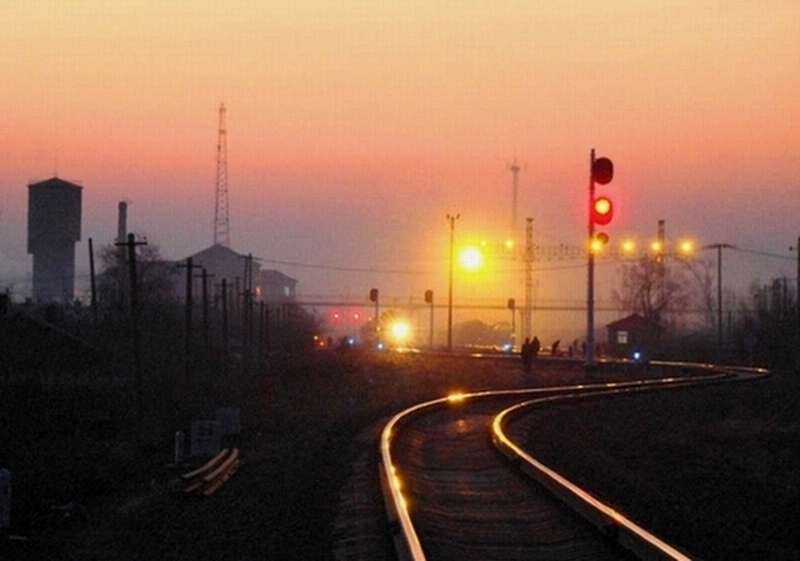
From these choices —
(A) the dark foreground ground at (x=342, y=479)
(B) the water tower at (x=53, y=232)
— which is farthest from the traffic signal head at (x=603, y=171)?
(B) the water tower at (x=53, y=232)

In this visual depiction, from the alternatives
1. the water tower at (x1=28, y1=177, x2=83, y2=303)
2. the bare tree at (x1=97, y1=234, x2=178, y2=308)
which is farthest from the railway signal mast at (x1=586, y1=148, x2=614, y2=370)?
the water tower at (x1=28, y1=177, x2=83, y2=303)

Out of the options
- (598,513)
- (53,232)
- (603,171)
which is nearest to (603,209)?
(603,171)

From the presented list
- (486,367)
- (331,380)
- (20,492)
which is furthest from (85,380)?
(20,492)

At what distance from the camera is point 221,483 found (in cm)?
2491

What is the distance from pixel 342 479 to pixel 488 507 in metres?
4.67

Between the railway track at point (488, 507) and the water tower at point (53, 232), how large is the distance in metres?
130

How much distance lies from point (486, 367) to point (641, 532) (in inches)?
2441

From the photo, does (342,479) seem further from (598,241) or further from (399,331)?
(399,331)

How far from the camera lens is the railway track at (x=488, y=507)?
49.4 feet

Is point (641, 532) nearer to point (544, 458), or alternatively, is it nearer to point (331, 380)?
point (544, 458)

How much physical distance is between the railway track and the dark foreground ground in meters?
0.65

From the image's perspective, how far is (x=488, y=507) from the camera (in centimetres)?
1928

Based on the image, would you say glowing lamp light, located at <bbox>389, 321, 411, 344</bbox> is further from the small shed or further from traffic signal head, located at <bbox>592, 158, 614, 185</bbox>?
traffic signal head, located at <bbox>592, 158, 614, 185</bbox>

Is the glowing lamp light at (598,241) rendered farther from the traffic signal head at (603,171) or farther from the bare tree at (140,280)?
the bare tree at (140,280)
